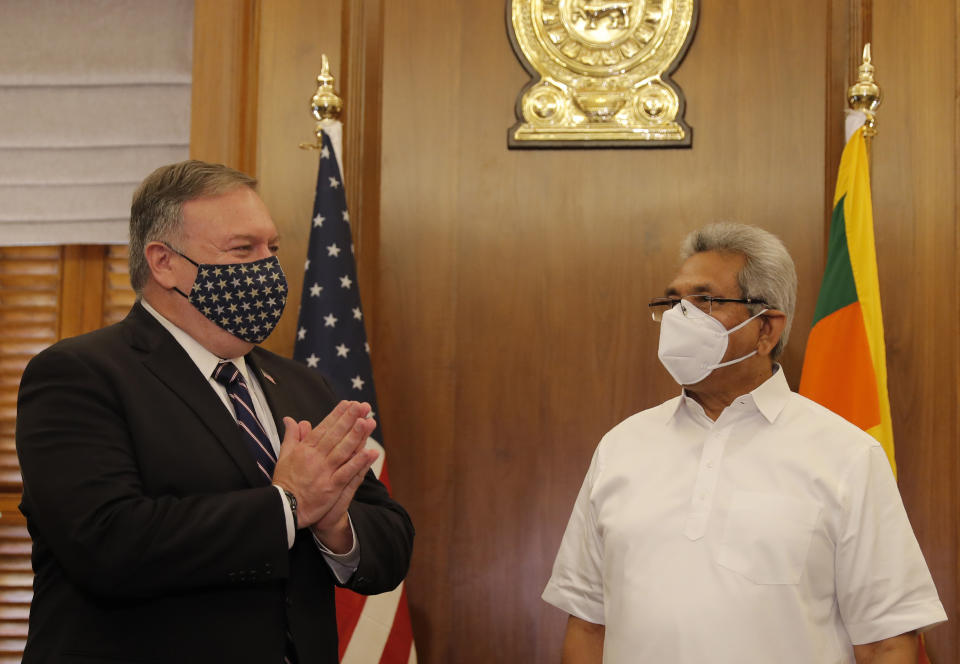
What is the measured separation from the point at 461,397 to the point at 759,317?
1.25 metres

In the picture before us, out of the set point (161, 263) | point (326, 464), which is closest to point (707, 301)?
point (326, 464)

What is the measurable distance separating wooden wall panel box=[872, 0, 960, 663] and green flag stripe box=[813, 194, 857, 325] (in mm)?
236

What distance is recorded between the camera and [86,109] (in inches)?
141

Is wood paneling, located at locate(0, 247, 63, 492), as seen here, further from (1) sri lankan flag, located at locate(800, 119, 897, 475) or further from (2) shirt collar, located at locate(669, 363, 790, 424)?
(1) sri lankan flag, located at locate(800, 119, 897, 475)

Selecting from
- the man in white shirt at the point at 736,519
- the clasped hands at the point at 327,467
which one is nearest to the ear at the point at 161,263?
the clasped hands at the point at 327,467

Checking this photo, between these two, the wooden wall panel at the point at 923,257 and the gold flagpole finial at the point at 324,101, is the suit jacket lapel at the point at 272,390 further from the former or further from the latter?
the wooden wall panel at the point at 923,257

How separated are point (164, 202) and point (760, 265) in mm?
1274

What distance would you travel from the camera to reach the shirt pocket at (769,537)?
1842 mm

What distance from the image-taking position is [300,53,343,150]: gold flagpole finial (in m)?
3.05

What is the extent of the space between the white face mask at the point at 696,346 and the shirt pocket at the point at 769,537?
0.30 meters

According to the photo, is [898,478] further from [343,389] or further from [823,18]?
[343,389]

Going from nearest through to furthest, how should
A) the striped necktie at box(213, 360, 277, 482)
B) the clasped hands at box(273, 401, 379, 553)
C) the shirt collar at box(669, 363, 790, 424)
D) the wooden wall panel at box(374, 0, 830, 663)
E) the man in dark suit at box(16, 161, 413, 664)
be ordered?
1. the man in dark suit at box(16, 161, 413, 664)
2. the clasped hands at box(273, 401, 379, 553)
3. the striped necktie at box(213, 360, 277, 482)
4. the shirt collar at box(669, 363, 790, 424)
5. the wooden wall panel at box(374, 0, 830, 663)

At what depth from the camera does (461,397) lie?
310cm

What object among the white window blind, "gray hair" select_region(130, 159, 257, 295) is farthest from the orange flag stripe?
the white window blind
